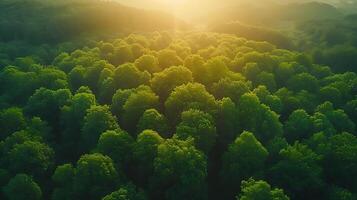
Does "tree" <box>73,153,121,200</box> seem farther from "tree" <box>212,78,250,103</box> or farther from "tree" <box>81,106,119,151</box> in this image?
"tree" <box>212,78,250,103</box>

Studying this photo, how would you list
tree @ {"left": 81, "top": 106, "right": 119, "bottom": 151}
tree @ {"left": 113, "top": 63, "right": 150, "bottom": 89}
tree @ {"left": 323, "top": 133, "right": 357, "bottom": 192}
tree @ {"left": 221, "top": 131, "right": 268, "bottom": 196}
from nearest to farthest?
tree @ {"left": 221, "top": 131, "right": 268, "bottom": 196} → tree @ {"left": 323, "top": 133, "right": 357, "bottom": 192} → tree @ {"left": 81, "top": 106, "right": 119, "bottom": 151} → tree @ {"left": 113, "top": 63, "right": 150, "bottom": 89}

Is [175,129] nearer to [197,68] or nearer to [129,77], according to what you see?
[129,77]

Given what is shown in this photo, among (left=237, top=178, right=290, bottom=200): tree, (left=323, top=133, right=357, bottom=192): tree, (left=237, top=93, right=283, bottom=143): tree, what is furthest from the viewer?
(left=237, top=93, right=283, bottom=143): tree

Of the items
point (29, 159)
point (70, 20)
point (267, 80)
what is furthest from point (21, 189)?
point (70, 20)

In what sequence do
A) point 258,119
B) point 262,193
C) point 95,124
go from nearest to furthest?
1. point 262,193
2. point 95,124
3. point 258,119

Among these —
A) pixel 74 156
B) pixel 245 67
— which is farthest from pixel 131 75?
pixel 245 67

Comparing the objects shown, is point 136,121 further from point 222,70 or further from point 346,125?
point 346,125

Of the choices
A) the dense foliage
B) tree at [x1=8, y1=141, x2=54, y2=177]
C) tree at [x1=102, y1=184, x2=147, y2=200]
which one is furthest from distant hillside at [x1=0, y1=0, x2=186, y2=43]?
tree at [x1=102, y1=184, x2=147, y2=200]
